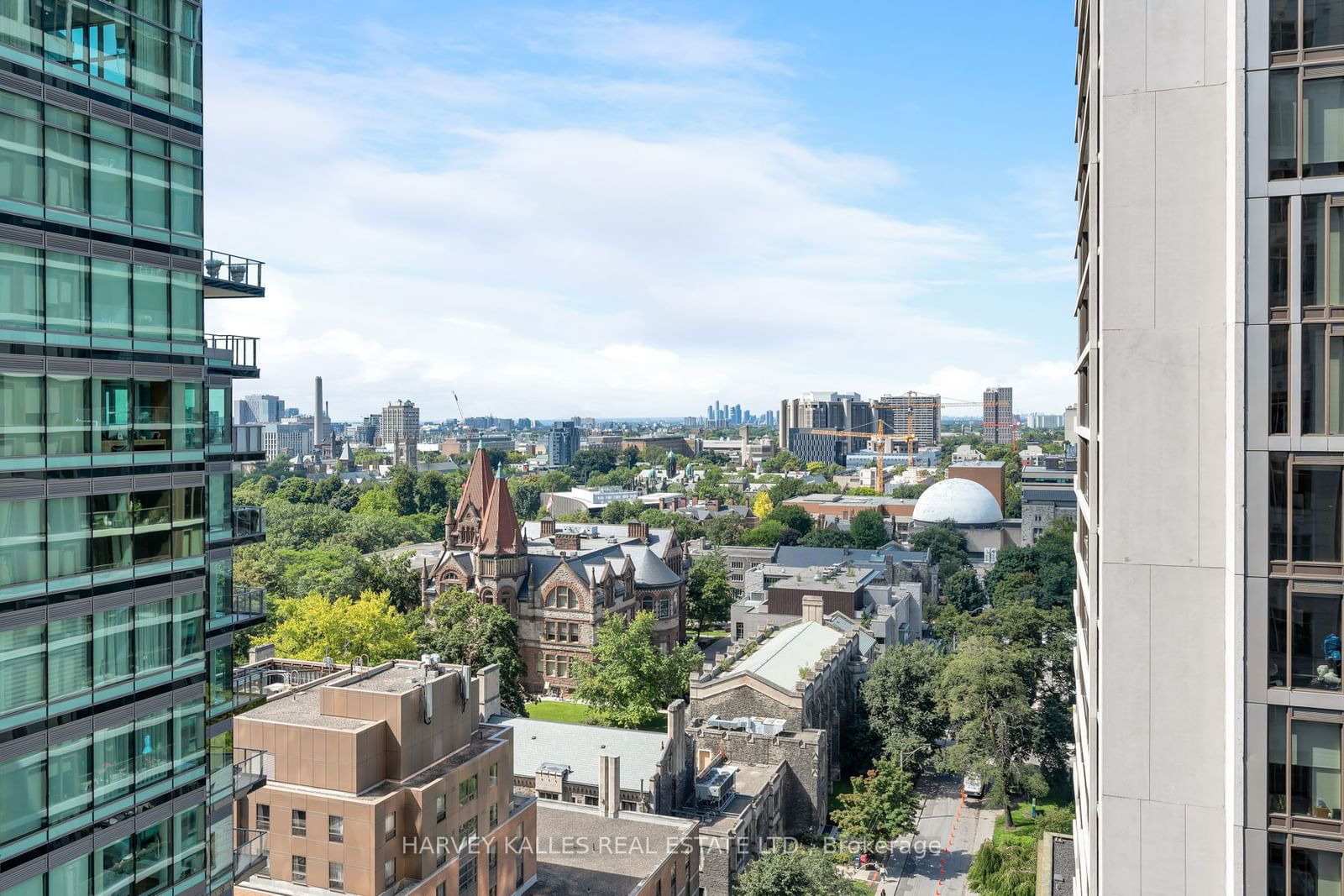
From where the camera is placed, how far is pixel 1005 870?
42.7 metres

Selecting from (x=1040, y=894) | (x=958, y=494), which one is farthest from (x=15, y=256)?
(x=958, y=494)

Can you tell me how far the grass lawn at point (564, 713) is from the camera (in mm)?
64812

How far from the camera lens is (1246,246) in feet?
43.1

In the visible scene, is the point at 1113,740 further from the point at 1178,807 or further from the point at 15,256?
the point at 15,256

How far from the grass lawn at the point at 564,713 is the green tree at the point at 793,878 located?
25.5 meters

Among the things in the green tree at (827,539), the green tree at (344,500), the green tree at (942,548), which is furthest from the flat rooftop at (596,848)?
the green tree at (344,500)

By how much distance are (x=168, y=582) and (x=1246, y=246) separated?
65.6ft

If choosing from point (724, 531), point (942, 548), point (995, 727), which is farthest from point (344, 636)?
point (724, 531)

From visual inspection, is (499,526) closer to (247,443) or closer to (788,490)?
(247,443)

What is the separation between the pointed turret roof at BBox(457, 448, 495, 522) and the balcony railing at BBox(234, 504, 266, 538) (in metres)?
54.8

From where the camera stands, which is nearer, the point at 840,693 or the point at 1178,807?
the point at 1178,807

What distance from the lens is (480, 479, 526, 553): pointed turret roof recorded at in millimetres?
75750

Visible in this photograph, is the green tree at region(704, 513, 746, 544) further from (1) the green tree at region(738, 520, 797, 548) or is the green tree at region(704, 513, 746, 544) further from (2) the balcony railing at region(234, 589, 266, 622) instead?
(2) the balcony railing at region(234, 589, 266, 622)

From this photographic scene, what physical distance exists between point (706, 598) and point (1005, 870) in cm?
5187
